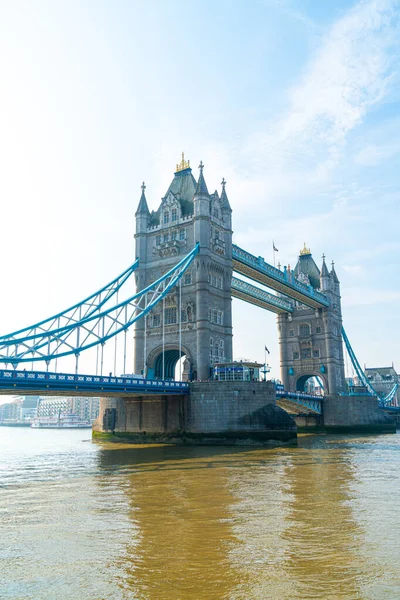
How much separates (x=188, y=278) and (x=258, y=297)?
2145 cm

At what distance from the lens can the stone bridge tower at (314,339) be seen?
268 feet

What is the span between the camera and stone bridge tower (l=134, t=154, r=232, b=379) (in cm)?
5188

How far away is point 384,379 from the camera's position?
132000mm

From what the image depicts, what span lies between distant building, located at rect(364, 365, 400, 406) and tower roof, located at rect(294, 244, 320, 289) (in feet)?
175

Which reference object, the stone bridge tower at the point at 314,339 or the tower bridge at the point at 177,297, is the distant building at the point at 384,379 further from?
the tower bridge at the point at 177,297

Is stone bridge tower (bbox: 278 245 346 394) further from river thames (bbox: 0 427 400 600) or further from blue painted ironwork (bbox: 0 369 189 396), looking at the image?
river thames (bbox: 0 427 400 600)

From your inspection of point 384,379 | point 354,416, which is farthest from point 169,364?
point 384,379

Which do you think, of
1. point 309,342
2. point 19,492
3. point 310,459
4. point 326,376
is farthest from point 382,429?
point 19,492

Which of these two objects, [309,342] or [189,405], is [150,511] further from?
[309,342]

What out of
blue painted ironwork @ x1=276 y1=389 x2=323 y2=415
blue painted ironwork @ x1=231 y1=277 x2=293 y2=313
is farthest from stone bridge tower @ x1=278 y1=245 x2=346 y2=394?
blue painted ironwork @ x1=276 y1=389 x2=323 y2=415

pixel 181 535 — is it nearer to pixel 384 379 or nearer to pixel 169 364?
pixel 169 364

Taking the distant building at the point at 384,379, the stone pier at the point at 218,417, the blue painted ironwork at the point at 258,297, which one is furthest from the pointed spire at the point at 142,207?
the distant building at the point at 384,379

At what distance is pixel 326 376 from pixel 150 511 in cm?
6947

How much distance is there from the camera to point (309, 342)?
83938 mm
